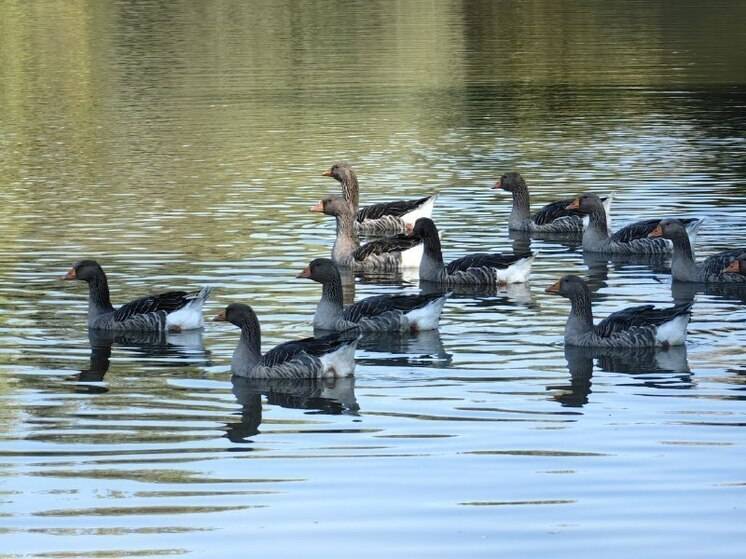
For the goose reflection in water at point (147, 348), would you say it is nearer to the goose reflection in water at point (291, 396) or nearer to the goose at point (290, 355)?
the goose at point (290, 355)

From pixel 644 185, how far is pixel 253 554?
86.9 feet

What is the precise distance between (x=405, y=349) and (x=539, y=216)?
1113 centimetres

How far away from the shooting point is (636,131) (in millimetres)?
48844

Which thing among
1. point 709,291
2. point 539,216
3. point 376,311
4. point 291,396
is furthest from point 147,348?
point 539,216

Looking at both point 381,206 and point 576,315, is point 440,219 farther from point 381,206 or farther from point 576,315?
point 576,315

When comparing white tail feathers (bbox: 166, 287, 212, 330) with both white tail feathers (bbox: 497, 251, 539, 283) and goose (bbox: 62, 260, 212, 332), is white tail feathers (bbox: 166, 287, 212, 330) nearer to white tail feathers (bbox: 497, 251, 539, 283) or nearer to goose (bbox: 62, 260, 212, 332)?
goose (bbox: 62, 260, 212, 332)

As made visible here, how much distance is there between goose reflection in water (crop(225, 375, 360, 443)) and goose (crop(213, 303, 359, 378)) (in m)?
0.09

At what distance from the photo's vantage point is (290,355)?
20.2 metres

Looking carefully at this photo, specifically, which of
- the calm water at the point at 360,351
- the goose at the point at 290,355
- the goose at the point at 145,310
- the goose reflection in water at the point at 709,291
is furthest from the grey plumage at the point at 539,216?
the goose at the point at 290,355

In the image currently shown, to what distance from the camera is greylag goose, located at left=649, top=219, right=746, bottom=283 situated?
2680cm

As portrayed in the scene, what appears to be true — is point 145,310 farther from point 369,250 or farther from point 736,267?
point 736,267

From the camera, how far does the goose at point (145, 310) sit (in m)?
23.0

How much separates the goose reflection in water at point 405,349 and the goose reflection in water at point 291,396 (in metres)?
1.30

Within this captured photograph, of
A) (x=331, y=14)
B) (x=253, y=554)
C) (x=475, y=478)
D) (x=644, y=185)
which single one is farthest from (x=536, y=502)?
(x=331, y=14)
